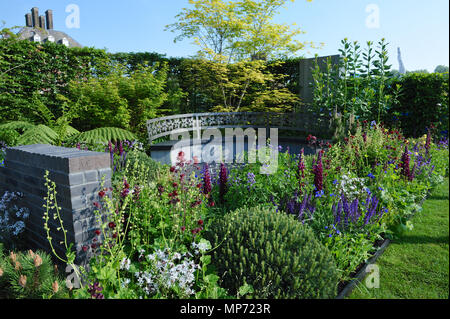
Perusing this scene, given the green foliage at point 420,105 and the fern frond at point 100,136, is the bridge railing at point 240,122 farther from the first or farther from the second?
the green foliage at point 420,105

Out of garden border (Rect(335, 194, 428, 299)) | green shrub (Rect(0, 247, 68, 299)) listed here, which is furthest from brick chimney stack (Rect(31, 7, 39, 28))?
garden border (Rect(335, 194, 428, 299))

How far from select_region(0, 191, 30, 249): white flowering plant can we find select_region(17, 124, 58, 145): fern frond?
5.62 feet

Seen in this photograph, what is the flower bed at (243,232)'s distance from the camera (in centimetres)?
193

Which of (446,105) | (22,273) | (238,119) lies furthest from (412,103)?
(22,273)

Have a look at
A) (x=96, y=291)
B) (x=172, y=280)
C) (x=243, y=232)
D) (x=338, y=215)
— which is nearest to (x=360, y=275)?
(x=338, y=215)

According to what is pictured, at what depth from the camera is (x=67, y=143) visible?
5.38m

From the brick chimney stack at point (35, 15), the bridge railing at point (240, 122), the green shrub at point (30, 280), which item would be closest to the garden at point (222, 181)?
the green shrub at point (30, 280)

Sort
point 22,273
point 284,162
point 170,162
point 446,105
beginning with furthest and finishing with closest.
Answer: point 446,105
point 170,162
point 284,162
point 22,273

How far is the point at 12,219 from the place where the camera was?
2.96 meters

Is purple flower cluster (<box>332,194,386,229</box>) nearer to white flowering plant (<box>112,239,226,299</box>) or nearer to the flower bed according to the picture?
the flower bed

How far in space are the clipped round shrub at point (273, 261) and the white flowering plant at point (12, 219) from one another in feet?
6.02
